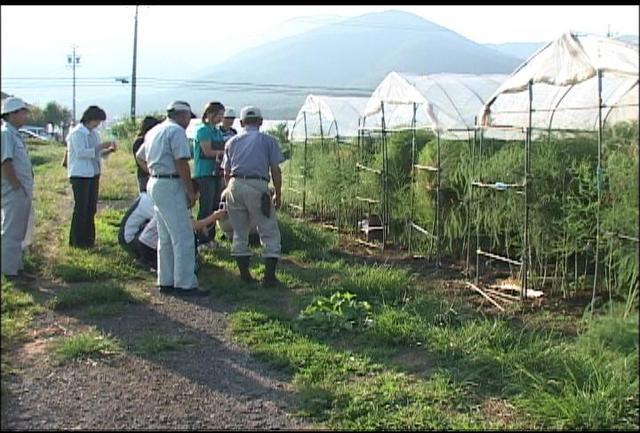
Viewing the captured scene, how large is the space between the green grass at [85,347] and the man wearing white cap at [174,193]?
1.61 meters

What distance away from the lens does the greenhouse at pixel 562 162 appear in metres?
5.50

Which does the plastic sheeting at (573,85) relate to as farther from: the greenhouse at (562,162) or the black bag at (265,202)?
the black bag at (265,202)

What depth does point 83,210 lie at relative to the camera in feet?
30.1

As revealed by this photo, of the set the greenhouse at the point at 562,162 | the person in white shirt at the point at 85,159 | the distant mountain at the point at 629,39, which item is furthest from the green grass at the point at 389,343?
the distant mountain at the point at 629,39

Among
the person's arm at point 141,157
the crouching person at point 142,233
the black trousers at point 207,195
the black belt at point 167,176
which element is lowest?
the crouching person at point 142,233

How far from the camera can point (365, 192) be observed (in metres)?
11.3

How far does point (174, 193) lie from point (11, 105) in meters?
1.58

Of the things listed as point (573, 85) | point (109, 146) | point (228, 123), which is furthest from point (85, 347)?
point (573, 85)

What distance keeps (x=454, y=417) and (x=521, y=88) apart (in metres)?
4.61

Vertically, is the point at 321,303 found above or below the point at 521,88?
below

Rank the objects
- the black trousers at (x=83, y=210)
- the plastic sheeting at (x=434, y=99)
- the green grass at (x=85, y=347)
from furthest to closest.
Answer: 1. the plastic sheeting at (x=434, y=99)
2. the black trousers at (x=83, y=210)
3. the green grass at (x=85, y=347)

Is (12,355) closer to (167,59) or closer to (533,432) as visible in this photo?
(533,432)

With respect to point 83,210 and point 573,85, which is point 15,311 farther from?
point 573,85

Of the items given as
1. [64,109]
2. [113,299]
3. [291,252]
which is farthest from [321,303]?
[64,109]
